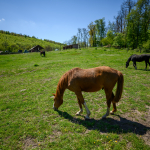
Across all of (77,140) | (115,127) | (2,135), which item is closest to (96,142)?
(77,140)

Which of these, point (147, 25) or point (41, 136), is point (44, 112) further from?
point (147, 25)

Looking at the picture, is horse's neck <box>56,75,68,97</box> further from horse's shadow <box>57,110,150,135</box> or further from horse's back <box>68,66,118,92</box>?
horse's shadow <box>57,110,150,135</box>

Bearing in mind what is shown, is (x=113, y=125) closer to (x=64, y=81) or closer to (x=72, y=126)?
(x=72, y=126)

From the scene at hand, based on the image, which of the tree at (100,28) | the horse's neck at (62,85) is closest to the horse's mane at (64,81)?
the horse's neck at (62,85)

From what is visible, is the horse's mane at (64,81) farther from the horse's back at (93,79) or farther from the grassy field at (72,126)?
the grassy field at (72,126)

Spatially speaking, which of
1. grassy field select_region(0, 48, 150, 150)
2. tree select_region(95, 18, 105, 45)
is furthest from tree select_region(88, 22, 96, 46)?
grassy field select_region(0, 48, 150, 150)

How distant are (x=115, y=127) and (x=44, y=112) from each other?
3.27m

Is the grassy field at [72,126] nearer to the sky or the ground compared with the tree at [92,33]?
nearer to the ground

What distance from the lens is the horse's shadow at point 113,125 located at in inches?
134

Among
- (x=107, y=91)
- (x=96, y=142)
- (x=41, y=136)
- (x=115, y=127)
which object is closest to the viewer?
(x=96, y=142)

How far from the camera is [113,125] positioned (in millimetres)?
3662

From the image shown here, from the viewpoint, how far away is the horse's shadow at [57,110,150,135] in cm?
340

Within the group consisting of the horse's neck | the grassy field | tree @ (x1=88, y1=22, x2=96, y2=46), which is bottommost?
the grassy field

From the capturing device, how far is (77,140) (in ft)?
10.1
